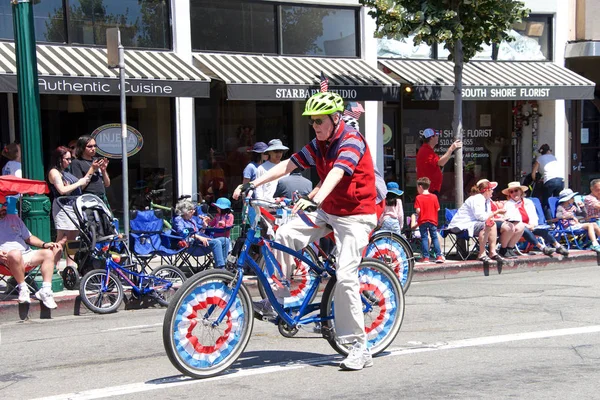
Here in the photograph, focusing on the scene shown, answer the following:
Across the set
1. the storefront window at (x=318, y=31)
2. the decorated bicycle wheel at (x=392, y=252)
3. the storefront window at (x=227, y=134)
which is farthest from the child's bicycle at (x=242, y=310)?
the storefront window at (x=318, y=31)

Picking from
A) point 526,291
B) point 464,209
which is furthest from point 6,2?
point 526,291

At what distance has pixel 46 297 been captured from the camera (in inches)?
383

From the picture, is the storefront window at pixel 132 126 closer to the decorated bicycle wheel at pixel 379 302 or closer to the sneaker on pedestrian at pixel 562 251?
the sneaker on pedestrian at pixel 562 251

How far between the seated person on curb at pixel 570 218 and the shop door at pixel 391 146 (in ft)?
14.3

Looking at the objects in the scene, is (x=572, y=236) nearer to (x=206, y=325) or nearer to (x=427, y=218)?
(x=427, y=218)

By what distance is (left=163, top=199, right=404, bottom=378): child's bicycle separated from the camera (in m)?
5.98

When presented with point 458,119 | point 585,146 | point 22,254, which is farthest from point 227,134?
point 585,146

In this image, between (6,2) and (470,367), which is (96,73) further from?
(470,367)

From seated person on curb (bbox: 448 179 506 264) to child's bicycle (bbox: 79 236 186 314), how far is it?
4761mm

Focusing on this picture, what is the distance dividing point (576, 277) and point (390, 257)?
12.4 feet

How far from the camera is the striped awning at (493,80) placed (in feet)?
55.9

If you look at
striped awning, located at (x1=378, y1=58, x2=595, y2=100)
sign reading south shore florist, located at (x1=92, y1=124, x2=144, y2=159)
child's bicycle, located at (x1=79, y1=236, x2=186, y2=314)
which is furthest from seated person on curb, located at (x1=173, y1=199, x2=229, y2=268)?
striped awning, located at (x1=378, y1=58, x2=595, y2=100)

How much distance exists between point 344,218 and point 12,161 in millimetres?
7760

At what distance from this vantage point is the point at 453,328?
321 inches
